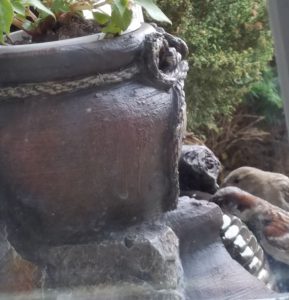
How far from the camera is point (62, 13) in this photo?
2.85 feet

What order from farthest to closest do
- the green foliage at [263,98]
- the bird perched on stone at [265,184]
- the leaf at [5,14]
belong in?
the green foliage at [263,98]
the bird perched on stone at [265,184]
the leaf at [5,14]

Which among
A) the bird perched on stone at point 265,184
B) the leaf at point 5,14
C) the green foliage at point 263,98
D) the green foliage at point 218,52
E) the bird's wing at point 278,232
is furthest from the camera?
the green foliage at point 218,52

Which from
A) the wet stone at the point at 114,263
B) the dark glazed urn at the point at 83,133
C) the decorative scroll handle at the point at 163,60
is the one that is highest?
the decorative scroll handle at the point at 163,60

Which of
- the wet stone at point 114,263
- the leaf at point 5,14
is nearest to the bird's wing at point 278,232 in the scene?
the wet stone at point 114,263

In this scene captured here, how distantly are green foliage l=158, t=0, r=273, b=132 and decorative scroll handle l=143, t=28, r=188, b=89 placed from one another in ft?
2.24

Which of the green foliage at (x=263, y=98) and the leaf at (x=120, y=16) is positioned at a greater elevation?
the leaf at (x=120, y=16)

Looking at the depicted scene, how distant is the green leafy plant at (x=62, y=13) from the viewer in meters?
0.80

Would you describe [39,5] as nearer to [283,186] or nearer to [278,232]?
[278,232]

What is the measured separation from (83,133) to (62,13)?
16cm

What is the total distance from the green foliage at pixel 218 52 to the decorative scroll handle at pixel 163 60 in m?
0.68

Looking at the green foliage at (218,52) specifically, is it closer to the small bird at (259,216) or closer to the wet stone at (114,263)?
the small bird at (259,216)

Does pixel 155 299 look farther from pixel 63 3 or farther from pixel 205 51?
pixel 205 51

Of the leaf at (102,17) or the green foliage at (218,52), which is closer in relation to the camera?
the leaf at (102,17)

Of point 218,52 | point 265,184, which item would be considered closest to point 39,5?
point 265,184
